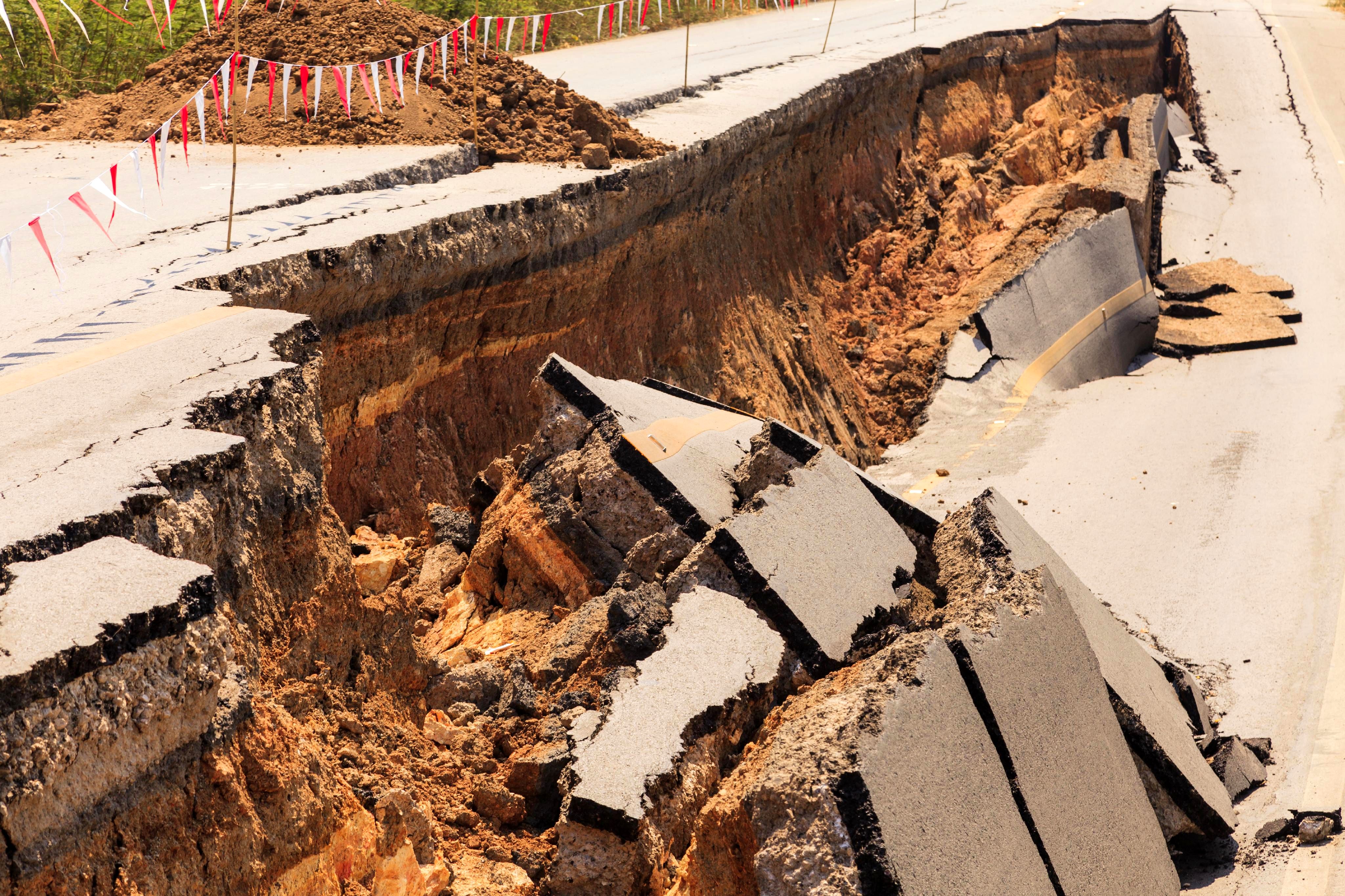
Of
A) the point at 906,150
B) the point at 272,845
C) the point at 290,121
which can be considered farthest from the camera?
the point at 906,150

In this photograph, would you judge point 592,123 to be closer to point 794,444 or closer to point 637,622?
point 794,444

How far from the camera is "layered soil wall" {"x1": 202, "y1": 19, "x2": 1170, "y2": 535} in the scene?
809cm

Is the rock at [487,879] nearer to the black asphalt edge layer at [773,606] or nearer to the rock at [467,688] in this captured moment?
the rock at [467,688]

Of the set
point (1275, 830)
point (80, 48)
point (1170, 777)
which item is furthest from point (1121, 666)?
point (80, 48)

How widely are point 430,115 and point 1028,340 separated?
7.63m

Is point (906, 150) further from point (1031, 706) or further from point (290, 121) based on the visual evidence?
point (1031, 706)

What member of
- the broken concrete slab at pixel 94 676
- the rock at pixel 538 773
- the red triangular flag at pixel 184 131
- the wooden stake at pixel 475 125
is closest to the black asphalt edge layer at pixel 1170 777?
the rock at pixel 538 773

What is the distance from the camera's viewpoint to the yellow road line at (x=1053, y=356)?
531 inches

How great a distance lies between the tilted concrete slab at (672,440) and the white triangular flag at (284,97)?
510 cm

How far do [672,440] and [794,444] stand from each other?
0.71 meters

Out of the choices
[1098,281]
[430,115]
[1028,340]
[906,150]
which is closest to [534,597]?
[430,115]

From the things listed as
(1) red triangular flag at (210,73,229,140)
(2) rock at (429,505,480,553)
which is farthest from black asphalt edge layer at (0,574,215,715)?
(1) red triangular flag at (210,73,229,140)

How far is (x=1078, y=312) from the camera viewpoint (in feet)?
50.9

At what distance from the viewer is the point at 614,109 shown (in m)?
14.2
